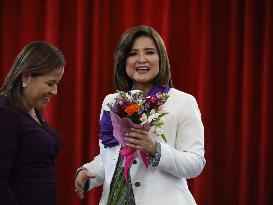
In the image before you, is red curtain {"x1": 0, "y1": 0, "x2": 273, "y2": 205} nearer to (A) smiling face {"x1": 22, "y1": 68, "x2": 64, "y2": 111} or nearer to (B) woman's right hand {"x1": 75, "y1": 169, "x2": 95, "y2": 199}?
(B) woman's right hand {"x1": 75, "y1": 169, "x2": 95, "y2": 199}

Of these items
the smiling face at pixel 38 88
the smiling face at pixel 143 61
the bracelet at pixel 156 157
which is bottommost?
the bracelet at pixel 156 157

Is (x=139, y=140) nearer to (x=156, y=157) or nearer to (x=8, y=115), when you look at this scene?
(x=156, y=157)

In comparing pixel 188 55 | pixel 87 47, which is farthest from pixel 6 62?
pixel 188 55

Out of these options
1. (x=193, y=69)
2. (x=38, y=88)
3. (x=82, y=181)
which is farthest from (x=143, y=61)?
(x=193, y=69)

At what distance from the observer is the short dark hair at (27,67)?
202 centimetres

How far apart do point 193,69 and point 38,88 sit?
2.19 metres

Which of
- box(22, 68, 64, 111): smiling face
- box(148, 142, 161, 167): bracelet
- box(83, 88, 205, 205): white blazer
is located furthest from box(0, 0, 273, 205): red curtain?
box(148, 142, 161, 167): bracelet

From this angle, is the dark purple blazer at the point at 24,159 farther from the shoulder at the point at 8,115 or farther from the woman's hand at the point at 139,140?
the woman's hand at the point at 139,140

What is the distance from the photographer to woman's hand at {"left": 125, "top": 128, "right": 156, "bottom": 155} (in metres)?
2.05

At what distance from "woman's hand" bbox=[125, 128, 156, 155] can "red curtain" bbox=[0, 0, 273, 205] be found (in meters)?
1.89

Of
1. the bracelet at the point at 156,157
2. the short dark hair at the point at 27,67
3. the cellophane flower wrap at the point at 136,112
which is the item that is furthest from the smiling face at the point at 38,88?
the bracelet at the point at 156,157

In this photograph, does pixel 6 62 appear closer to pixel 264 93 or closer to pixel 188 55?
pixel 188 55

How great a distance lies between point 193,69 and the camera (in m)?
4.05

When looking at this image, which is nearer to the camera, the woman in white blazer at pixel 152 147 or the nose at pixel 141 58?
the woman in white blazer at pixel 152 147
